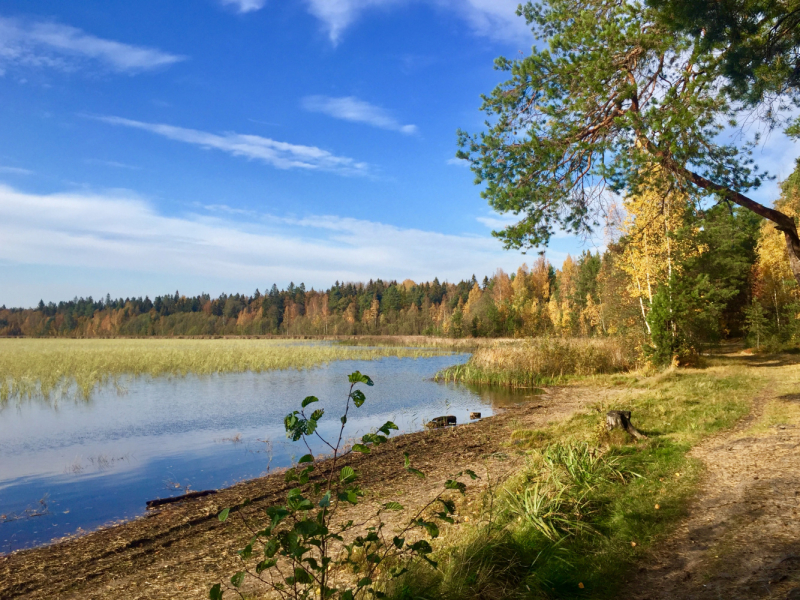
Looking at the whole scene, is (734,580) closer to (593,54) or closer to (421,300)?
(593,54)

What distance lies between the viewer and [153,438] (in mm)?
12852

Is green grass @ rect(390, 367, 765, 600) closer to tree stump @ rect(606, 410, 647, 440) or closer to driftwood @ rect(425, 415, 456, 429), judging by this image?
tree stump @ rect(606, 410, 647, 440)

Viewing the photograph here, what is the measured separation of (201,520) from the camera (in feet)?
22.8

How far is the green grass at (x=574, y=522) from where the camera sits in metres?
3.77

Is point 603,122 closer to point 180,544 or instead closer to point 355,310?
point 180,544

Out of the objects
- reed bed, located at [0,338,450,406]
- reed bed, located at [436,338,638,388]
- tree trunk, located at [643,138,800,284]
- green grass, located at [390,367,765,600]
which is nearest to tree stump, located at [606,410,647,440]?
green grass, located at [390,367,765,600]

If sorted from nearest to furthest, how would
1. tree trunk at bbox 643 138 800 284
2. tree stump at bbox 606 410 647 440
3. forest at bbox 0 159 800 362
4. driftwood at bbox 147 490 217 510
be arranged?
tree trunk at bbox 643 138 800 284 < driftwood at bbox 147 490 217 510 < tree stump at bbox 606 410 647 440 < forest at bbox 0 159 800 362

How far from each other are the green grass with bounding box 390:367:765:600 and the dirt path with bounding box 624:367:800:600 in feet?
0.63

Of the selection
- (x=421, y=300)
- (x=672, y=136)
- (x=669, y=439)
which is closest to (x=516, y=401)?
(x=669, y=439)

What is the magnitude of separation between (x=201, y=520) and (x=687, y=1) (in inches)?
344

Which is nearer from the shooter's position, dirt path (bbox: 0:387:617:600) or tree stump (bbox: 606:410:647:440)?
dirt path (bbox: 0:387:617:600)

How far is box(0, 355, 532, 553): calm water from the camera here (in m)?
8.27

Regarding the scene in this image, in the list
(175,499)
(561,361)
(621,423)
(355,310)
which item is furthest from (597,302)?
(355,310)

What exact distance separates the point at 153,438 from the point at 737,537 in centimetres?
1247
